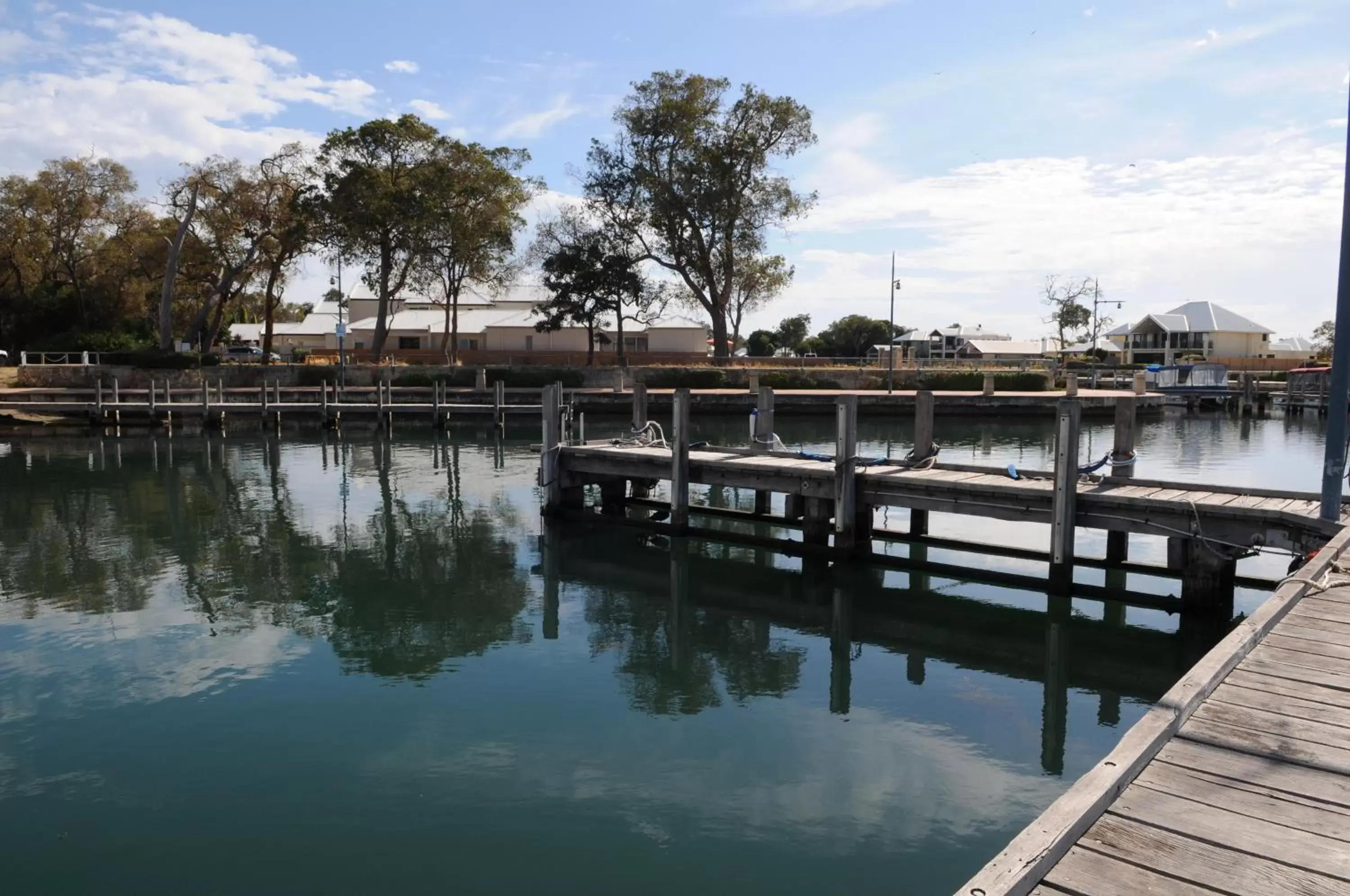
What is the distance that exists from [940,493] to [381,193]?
138ft

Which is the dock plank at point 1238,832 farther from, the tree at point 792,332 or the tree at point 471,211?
the tree at point 792,332

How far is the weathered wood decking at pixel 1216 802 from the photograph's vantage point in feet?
14.6

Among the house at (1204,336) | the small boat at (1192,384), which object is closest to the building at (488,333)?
the small boat at (1192,384)

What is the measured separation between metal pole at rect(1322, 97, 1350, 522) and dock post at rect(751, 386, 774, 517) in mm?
10454

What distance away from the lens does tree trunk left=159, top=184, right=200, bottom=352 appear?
53.0 metres

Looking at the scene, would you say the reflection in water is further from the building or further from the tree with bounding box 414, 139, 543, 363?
the building

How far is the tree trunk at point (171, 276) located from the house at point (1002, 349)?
61.6 metres

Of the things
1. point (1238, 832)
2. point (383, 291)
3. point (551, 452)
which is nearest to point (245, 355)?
point (383, 291)

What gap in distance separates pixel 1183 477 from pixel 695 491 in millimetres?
14427

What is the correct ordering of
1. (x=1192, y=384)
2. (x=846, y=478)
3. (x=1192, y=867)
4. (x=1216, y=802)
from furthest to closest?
(x=1192, y=384), (x=846, y=478), (x=1216, y=802), (x=1192, y=867)

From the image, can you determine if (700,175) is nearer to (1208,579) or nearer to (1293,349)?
(1208,579)

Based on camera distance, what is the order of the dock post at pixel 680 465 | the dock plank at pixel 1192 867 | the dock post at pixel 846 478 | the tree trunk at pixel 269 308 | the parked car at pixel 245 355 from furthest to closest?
the parked car at pixel 245 355, the tree trunk at pixel 269 308, the dock post at pixel 680 465, the dock post at pixel 846 478, the dock plank at pixel 1192 867

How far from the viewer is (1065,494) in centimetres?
1441

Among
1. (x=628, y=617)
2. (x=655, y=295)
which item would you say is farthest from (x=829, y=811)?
(x=655, y=295)
